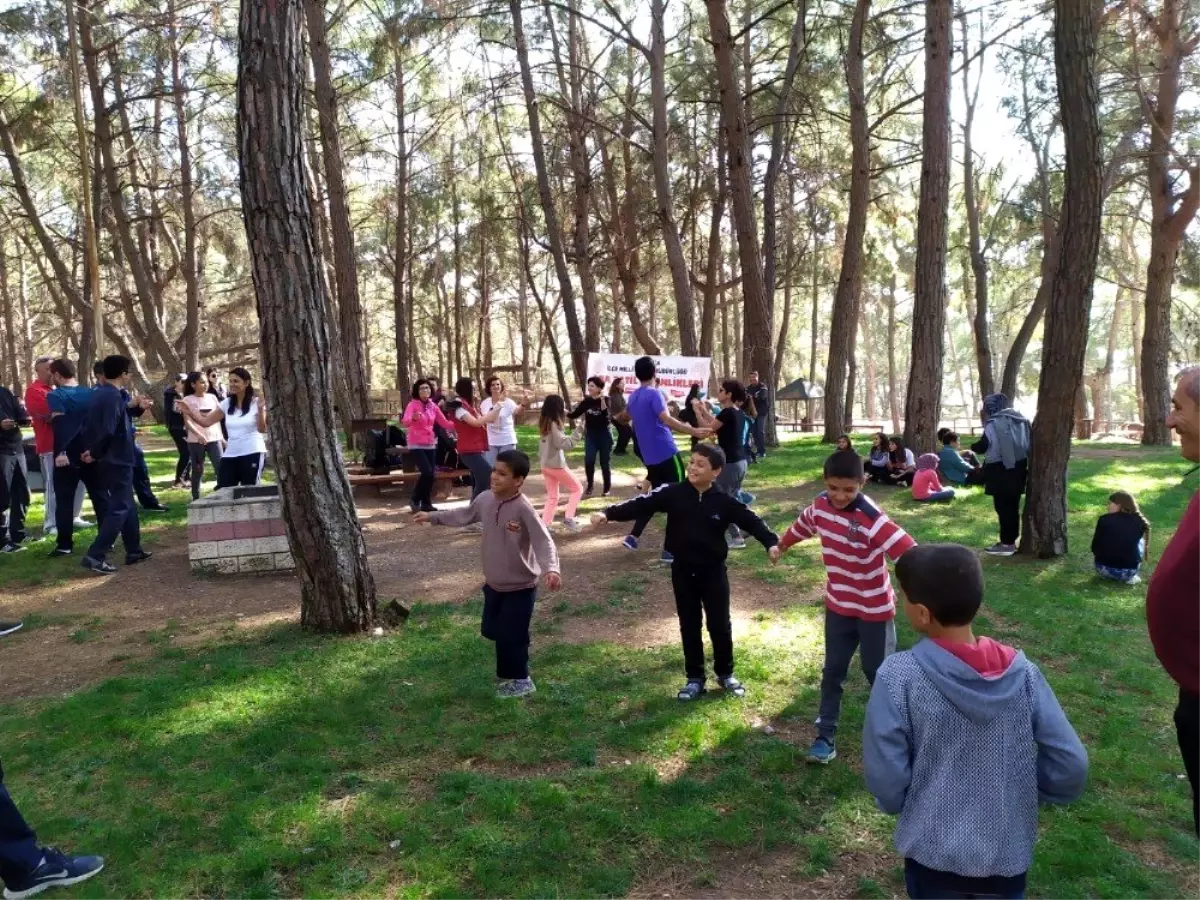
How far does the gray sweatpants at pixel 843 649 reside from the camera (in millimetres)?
4074

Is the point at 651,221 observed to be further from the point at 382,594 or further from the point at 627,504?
the point at 627,504

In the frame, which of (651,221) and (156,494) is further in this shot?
(651,221)

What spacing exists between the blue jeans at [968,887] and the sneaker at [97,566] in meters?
7.98

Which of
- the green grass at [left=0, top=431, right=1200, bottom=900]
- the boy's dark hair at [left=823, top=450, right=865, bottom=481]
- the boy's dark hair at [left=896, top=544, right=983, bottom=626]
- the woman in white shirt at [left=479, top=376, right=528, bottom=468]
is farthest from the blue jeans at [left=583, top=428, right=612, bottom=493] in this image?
the boy's dark hair at [left=896, top=544, right=983, bottom=626]

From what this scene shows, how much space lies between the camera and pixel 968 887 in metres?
2.11

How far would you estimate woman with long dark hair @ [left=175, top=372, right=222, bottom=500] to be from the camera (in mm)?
9781

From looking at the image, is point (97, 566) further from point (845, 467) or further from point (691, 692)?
point (845, 467)

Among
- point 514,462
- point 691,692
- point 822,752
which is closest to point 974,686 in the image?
point 822,752

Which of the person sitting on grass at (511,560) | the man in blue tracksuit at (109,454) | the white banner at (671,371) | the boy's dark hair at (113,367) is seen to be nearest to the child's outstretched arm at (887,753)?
the person sitting on grass at (511,560)

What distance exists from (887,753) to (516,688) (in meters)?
3.32

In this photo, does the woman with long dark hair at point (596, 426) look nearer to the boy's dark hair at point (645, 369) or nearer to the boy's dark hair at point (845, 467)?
the boy's dark hair at point (645, 369)

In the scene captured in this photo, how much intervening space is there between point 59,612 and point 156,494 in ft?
17.6

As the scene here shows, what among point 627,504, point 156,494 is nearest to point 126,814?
point 627,504

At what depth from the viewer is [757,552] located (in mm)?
8695
